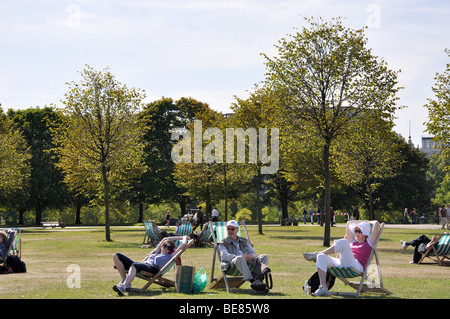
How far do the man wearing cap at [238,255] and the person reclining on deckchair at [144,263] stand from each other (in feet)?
2.72

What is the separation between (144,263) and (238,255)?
1.79 meters

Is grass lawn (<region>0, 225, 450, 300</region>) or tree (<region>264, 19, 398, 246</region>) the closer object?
grass lawn (<region>0, 225, 450, 300</region>)

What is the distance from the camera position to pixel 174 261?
39.4ft

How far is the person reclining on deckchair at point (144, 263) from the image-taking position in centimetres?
1157

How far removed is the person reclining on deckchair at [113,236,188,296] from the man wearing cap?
83 centimetres

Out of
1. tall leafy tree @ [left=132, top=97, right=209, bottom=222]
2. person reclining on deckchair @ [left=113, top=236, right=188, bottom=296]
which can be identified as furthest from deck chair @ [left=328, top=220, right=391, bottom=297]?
tall leafy tree @ [left=132, top=97, right=209, bottom=222]

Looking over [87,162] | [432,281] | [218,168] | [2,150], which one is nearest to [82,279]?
[432,281]

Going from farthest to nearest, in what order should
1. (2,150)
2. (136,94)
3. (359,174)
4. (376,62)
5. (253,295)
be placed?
(2,150) → (359,174) → (136,94) → (376,62) → (253,295)

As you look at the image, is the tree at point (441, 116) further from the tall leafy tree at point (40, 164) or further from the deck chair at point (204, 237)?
the tall leafy tree at point (40, 164)

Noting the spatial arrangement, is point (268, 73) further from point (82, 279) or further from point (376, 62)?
point (82, 279)

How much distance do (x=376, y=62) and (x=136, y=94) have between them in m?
13.3

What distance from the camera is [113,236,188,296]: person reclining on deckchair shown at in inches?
456

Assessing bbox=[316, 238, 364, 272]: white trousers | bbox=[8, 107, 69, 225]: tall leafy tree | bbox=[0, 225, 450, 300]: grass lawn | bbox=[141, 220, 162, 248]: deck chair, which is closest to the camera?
bbox=[316, 238, 364, 272]: white trousers

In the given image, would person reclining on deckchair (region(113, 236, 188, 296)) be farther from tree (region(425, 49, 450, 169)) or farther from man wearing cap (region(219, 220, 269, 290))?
tree (region(425, 49, 450, 169))
